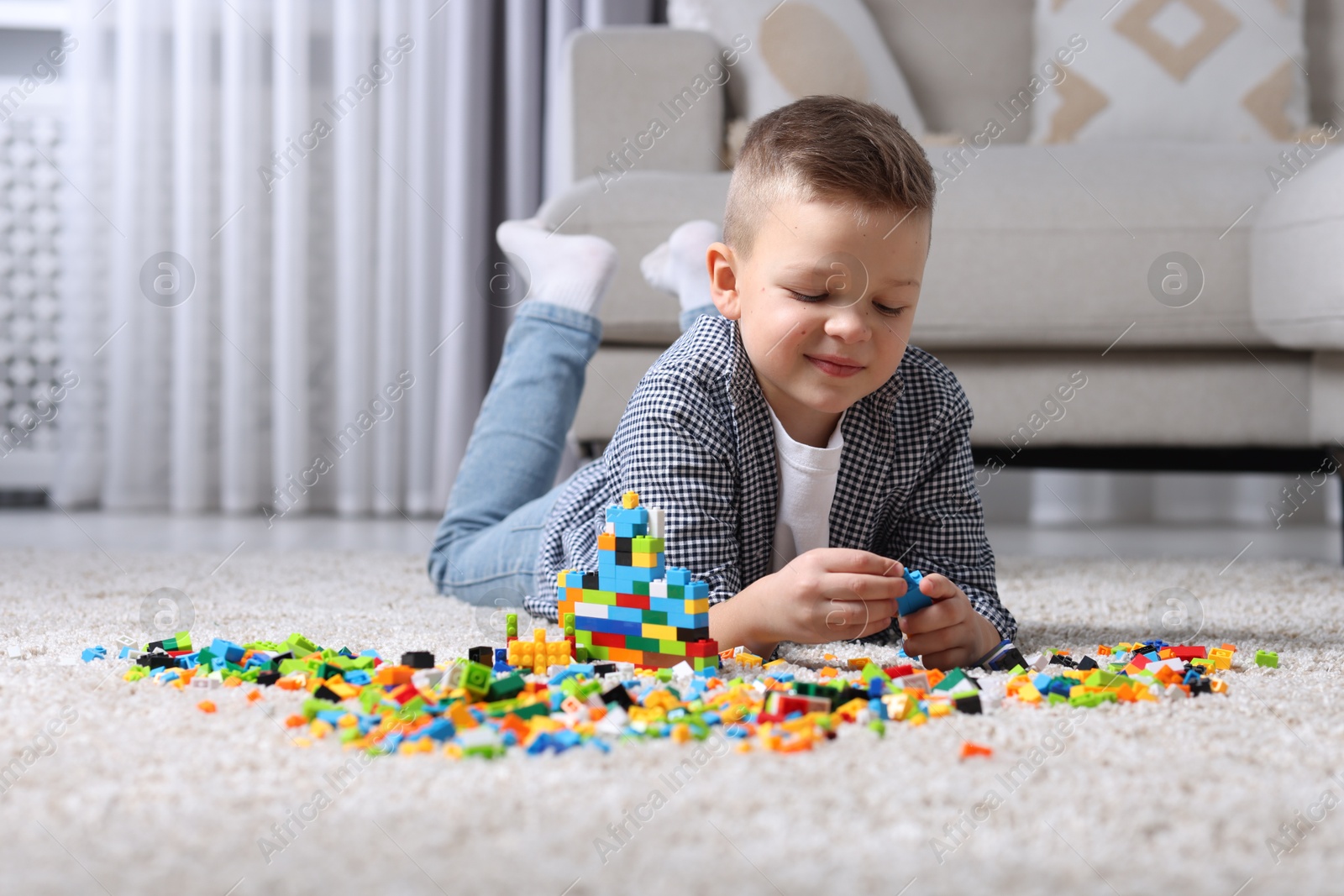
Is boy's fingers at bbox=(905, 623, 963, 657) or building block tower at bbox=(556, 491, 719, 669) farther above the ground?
building block tower at bbox=(556, 491, 719, 669)

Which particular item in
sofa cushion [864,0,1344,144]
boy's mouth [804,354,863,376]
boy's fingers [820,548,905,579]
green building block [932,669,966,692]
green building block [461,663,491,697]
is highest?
sofa cushion [864,0,1344,144]

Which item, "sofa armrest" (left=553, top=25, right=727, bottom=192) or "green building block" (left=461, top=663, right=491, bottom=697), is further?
"sofa armrest" (left=553, top=25, right=727, bottom=192)

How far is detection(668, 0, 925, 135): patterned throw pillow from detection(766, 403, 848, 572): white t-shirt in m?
1.04

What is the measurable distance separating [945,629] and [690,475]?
0.23 meters

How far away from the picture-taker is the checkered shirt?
3.10 feet

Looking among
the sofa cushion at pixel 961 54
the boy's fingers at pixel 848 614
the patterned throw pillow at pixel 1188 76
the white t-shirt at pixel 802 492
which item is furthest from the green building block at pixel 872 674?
the sofa cushion at pixel 961 54

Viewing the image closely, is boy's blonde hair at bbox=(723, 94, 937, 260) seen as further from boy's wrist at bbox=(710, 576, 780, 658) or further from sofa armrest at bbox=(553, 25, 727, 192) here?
sofa armrest at bbox=(553, 25, 727, 192)

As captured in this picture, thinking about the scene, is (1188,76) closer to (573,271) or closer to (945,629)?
(573,271)

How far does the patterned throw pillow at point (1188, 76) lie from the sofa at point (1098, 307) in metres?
0.27

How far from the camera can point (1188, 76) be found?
1.94 metres

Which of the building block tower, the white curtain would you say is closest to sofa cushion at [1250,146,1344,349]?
the building block tower

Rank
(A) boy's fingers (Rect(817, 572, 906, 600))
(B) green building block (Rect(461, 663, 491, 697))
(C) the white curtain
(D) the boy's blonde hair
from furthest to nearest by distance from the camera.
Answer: (C) the white curtain, (D) the boy's blonde hair, (A) boy's fingers (Rect(817, 572, 906, 600)), (B) green building block (Rect(461, 663, 491, 697))

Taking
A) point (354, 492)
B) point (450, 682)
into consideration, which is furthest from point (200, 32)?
point (450, 682)

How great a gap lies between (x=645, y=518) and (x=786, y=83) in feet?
4.10
